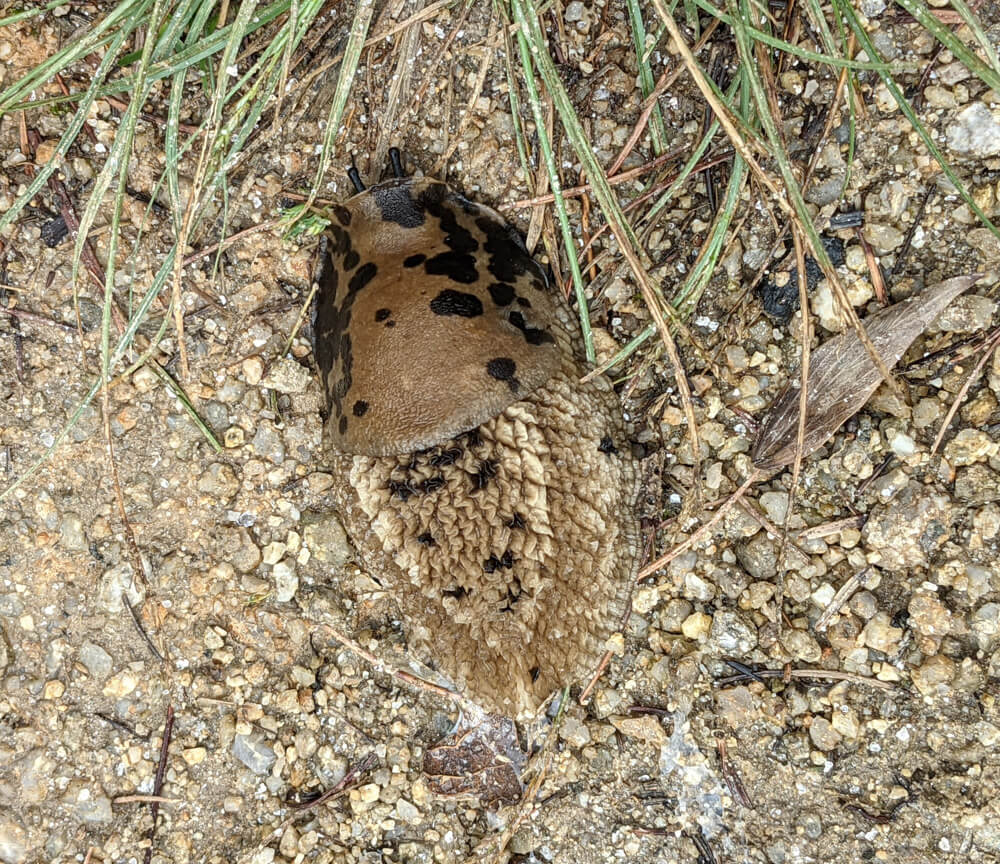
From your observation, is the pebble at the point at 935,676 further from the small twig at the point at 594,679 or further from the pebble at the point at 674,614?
the small twig at the point at 594,679

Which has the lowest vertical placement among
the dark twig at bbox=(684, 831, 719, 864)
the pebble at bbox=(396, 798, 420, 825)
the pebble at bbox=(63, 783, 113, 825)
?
the dark twig at bbox=(684, 831, 719, 864)

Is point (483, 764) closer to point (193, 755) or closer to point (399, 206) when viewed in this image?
point (193, 755)

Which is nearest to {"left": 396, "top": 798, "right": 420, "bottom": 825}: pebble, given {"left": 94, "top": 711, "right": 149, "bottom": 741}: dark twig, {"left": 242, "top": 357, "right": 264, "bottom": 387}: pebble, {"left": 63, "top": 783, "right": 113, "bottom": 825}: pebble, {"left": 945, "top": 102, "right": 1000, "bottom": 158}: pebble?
{"left": 94, "top": 711, "right": 149, "bottom": 741}: dark twig

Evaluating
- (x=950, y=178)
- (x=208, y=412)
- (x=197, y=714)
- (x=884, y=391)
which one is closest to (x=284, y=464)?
(x=208, y=412)

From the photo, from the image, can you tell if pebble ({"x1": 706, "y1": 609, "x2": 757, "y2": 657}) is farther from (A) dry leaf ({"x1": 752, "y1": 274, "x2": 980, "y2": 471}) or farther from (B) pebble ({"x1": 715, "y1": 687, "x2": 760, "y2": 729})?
(A) dry leaf ({"x1": 752, "y1": 274, "x2": 980, "y2": 471})

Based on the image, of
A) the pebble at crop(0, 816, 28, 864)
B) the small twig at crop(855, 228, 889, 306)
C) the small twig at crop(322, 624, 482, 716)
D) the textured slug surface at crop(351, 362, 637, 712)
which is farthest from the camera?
the small twig at crop(322, 624, 482, 716)

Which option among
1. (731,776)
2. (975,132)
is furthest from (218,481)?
(975,132)

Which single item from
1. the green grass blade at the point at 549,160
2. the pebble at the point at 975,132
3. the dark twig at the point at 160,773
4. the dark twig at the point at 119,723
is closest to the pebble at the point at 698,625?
the green grass blade at the point at 549,160
